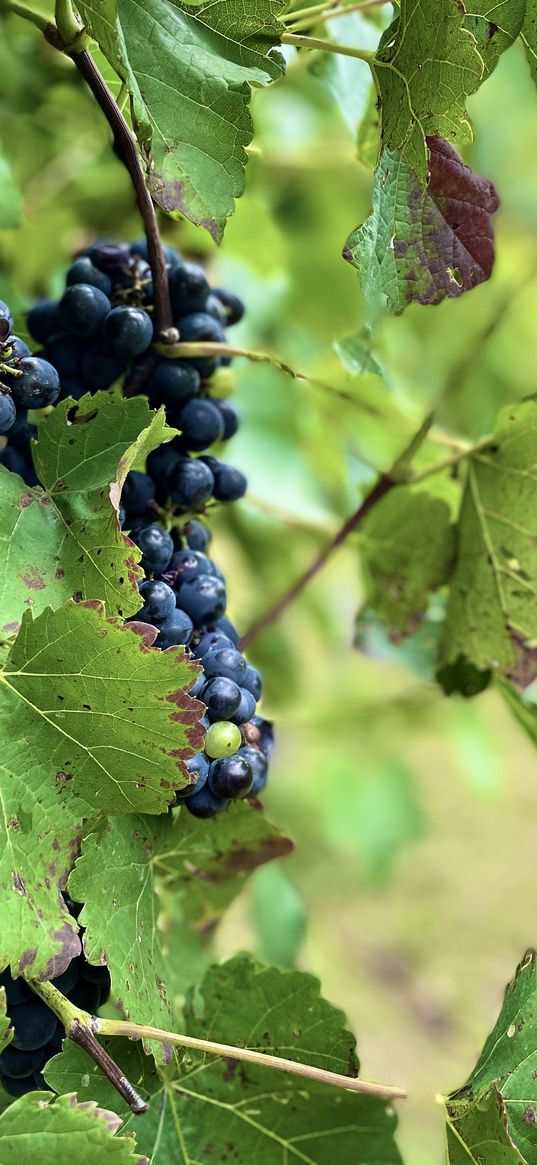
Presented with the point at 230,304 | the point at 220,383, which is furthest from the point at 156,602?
the point at 230,304

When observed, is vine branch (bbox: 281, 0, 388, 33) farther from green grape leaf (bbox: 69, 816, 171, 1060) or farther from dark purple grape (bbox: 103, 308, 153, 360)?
green grape leaf (bbox: 69, 816, 171, 1060)

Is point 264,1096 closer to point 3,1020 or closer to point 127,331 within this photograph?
point 3,1020

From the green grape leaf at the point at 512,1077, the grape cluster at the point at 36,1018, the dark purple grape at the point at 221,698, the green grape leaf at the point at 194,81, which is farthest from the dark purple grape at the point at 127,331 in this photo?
the green grape leaf at the point at 512,1077

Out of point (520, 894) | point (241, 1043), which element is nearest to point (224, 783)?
point (241, 1043)

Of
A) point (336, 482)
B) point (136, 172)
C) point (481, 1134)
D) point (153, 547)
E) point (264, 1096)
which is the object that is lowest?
point (336, 482)

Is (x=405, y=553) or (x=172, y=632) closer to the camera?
(x=172, y=632)

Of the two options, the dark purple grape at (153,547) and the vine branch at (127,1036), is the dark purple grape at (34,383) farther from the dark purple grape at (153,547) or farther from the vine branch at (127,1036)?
the vine branch at (127,1036)
